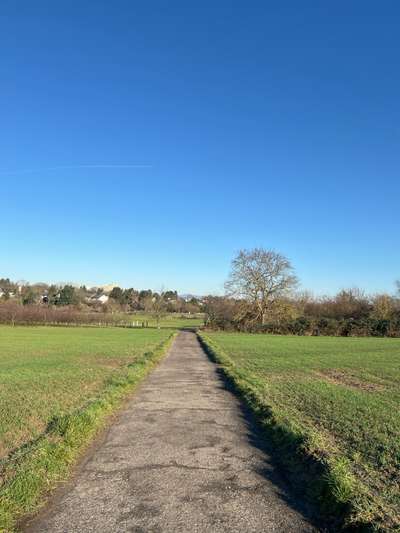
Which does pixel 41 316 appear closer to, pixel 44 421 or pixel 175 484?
pixel 44 421

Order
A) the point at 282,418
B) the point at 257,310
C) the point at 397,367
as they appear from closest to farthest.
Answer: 1. the point at 282,418
2. the point at 397,367
3. the point at 257,310

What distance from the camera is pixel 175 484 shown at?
5277 mm

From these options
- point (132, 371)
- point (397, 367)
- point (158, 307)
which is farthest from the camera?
point (158, 307)

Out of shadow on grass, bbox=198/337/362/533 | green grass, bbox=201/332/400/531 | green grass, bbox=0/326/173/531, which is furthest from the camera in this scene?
green grass, bbox=0/326/173/531

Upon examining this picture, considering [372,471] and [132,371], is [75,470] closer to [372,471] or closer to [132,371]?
[372,471]

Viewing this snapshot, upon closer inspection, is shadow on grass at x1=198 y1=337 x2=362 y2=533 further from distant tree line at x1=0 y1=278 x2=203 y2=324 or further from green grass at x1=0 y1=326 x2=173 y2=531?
distant tree line at x1=0 y1=278 x2=203 y2=324

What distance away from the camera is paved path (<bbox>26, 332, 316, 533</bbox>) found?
4309 millimetres

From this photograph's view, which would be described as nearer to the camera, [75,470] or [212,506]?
[212,506]

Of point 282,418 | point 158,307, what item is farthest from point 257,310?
point 282,418

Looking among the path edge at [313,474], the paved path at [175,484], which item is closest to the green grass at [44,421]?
the paved path at [175,484]

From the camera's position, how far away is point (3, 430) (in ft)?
26.7

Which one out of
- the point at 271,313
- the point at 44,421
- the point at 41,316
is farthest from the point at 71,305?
the point at 44,421

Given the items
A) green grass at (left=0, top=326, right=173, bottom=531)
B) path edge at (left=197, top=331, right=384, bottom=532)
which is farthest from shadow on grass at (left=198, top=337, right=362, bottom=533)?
green grass at (left=0, top=326, right=173, bottom=531)

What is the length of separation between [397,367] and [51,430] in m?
18.3
